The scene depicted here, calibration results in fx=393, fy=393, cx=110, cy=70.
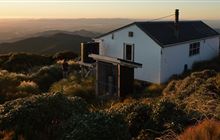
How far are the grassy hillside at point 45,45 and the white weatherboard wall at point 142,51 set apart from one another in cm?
6422

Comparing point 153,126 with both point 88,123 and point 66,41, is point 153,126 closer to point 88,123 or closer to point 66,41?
point 88,123

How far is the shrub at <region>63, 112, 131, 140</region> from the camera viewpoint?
7207 millimetres

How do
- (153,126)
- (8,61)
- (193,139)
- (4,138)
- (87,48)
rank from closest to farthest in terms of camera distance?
(193,139) → (4,138) → (153,126) → (87,48) → (8,61)

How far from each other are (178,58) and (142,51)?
2626 mm

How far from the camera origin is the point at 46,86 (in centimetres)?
2464

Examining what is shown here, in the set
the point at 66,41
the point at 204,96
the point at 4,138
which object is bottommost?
the point at 66,41

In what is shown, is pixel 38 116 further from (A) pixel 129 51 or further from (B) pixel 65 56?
(B) pixel 65 56

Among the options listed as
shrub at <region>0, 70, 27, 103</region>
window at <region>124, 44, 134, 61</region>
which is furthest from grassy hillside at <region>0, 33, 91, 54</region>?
shrub at <region>0, 70, 27, 103</region>

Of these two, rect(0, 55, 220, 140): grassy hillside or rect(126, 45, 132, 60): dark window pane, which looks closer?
rect(0, 55, 220, 140): grassy hillside

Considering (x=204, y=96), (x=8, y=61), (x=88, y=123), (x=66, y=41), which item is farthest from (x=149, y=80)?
(x=66, y=41)

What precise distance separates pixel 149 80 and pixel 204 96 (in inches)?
477

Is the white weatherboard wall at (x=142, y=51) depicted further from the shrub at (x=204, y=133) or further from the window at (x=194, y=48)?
the shrub at (x=204, y=133)

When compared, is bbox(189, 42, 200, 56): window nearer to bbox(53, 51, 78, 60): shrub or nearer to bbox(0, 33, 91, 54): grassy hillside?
bbox(53, 51, 78, 60): shrub

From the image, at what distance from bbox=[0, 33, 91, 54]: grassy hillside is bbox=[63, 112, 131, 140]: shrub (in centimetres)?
8428
